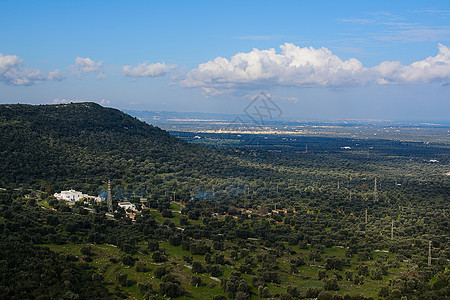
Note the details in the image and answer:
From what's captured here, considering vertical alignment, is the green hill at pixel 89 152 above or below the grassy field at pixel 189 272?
above

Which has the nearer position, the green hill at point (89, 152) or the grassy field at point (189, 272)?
the grassy field at point (189, 272)

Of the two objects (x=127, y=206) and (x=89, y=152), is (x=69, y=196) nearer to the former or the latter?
(x=127, y=206)

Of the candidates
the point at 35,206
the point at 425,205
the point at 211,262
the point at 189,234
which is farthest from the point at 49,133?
the point at 425,205

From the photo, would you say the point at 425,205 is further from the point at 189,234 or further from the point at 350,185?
the point at 189,234

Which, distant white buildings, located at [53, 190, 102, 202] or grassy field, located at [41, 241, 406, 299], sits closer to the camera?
grassy field, located at [41, 241, 406, 299]

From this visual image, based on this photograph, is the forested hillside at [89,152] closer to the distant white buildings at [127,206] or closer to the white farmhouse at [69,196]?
the white farmhouse at [69,196]

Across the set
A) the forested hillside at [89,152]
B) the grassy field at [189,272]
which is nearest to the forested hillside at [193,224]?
the grassy field at [189,272]

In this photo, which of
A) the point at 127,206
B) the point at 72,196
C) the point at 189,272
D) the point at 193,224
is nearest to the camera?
the point at 189,272

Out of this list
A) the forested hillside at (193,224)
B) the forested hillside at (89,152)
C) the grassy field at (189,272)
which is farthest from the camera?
the forested hillside at (89,152)

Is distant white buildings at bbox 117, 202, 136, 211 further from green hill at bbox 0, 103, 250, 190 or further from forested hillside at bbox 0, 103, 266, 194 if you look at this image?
green hill at bbox 0, 103, 250, 190

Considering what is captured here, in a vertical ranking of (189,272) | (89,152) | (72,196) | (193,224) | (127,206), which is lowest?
(189,272)

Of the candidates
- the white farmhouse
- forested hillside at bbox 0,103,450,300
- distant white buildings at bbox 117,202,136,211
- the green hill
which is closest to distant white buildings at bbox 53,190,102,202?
the white farmhouse

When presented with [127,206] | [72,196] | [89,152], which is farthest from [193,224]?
[89,152]

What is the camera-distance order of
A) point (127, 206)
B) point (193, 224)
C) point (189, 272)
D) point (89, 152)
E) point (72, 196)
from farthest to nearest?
point (89, 152) → point (72, 196) → point (127, 206) → point (193, 224) → point (189, 272)
